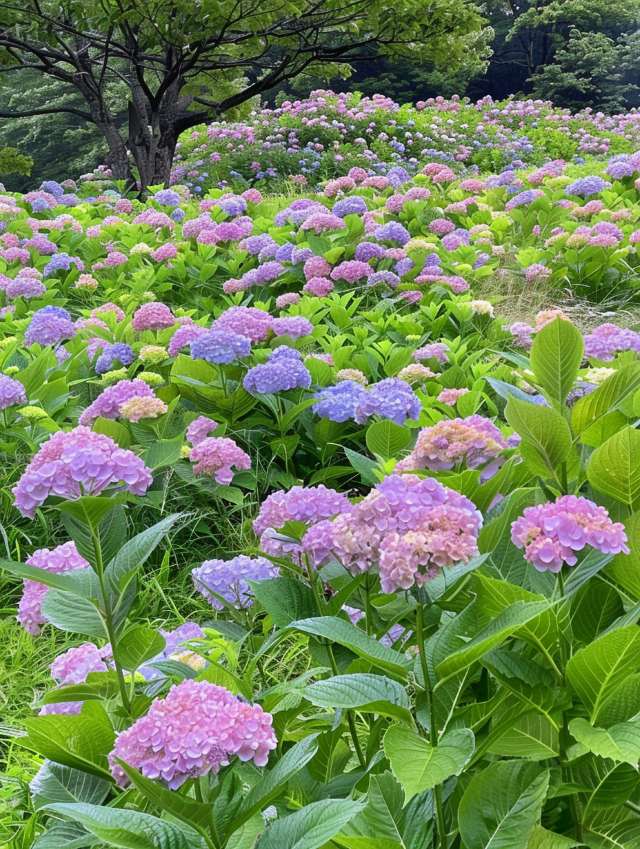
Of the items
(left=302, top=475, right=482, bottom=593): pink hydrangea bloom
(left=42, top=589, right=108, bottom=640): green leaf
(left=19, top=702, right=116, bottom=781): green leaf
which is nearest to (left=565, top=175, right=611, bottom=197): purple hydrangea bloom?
(left=302, top=475, right=482, bottom=593): pink hydrangea bloom

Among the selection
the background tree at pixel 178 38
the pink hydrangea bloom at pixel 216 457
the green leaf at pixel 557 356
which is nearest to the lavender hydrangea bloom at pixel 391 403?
the pink hydrangea bloom at pixel 216 457

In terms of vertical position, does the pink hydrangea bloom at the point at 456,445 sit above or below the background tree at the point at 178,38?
below

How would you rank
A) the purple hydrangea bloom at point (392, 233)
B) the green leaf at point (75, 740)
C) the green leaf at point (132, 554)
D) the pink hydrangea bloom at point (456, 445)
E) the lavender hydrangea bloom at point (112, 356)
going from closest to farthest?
the green leaf at point (75, 740)
the green leaf at point (132, 554)
the pink hydrangea bloom at point (456, 445)
the lavender hydrangea bloom at point (112, 356)
the purple hydrangea bloom at point (392, 233)

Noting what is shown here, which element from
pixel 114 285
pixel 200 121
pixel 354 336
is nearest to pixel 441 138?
pixel 200 121

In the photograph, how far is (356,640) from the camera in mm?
854

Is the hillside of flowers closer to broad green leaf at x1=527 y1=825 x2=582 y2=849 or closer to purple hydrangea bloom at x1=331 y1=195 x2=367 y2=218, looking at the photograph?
broad green leaf at x1=527 y1=825 x2=582 y2=849

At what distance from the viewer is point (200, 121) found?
27.1 feet

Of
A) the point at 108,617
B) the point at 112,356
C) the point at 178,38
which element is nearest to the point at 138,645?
the point at 108,617

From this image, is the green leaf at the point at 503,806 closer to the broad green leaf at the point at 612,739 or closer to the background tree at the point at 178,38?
the broad green leaf at the point at 612,739

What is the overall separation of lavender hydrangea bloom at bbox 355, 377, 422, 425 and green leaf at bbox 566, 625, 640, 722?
1306 mm

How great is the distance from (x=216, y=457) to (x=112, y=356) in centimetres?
91

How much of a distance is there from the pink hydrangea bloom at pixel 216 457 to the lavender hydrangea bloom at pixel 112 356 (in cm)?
81

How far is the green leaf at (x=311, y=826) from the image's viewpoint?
0.70m

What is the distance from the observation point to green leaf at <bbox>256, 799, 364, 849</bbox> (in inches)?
27.6
